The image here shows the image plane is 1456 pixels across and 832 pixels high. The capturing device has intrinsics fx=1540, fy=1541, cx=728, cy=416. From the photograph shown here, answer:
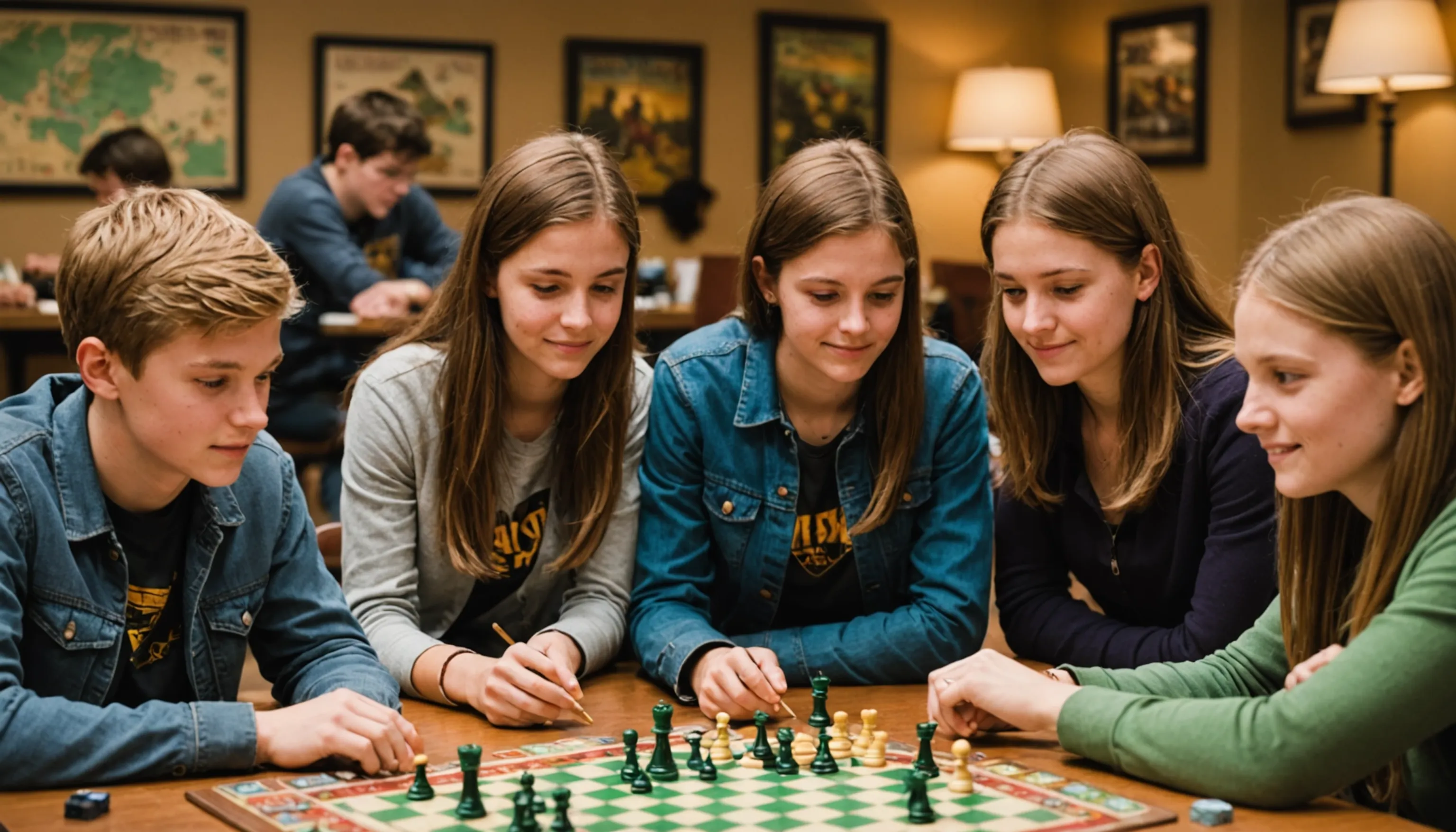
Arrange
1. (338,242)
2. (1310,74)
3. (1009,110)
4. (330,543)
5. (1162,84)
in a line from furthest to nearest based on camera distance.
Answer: (1009,110) → (1162,84) → (1310,74) → (338,242) → (330,543)

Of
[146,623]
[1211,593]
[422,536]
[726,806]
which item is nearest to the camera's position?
[726,806]

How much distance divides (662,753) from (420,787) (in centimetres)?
25

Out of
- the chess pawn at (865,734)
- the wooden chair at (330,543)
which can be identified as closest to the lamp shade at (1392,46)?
the wooden chair at (330,543)

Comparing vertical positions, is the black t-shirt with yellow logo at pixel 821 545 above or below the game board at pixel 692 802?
above

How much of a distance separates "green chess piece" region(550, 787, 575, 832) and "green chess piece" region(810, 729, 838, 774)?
0.33 metres

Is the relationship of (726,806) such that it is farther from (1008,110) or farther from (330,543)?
(1008,110)

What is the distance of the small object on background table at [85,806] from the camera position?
1.45 meters

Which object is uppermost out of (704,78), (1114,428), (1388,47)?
(704,78)

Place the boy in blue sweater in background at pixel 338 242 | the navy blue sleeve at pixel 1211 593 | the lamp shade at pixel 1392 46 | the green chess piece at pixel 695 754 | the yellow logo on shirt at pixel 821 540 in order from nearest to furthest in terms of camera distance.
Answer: the green chess piece at pixel 695 754
the navy blue sleeve at pixel 1211 593
the yellow logo on shirt at pixel 821 540
the boy in blue sweater in background at pixel 338 242
the lamp shade at pixel 1392 46

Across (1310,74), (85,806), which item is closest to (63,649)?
(85,806)

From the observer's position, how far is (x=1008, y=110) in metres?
8.16

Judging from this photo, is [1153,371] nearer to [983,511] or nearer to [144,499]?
[983,511]

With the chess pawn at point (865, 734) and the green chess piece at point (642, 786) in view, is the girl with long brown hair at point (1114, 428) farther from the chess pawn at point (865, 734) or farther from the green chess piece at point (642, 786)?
the green chess piece at point (642, 786)

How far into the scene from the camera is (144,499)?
5.86 feet
